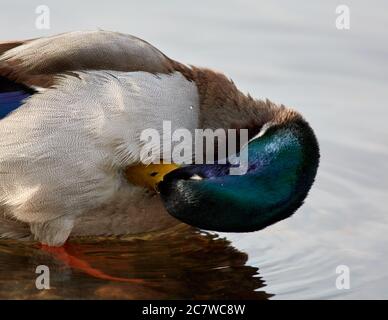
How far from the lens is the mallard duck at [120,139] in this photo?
23.4ft

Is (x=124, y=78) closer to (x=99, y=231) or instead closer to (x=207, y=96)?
(x=207, y=96)

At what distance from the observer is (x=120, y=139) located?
7.17 meters

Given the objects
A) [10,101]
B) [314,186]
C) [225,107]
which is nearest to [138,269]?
[225,107]

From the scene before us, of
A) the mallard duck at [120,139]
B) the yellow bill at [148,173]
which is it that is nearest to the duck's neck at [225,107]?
the mallard duck at [120,139]

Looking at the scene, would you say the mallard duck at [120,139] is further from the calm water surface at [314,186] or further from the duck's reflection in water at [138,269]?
the calm water surface at [314,186]

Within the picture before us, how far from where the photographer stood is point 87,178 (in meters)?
7.29

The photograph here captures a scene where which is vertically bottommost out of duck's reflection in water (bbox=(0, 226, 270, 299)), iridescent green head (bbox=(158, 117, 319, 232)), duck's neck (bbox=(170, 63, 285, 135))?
duck's reflection in water (bbox=(0, 226, 270, 299))

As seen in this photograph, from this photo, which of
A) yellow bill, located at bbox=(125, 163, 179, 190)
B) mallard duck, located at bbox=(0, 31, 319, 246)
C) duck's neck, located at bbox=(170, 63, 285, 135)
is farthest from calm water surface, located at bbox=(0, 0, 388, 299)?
duck's neck, located at bbox=(170, 63, 285, 135)

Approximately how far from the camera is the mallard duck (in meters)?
7.12

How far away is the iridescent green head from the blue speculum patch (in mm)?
990

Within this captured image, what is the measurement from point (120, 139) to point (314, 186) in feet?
7.25

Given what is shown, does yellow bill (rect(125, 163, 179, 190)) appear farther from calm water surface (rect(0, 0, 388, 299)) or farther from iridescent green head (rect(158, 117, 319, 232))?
calm water surface (rect(0, 0, 388, 299))

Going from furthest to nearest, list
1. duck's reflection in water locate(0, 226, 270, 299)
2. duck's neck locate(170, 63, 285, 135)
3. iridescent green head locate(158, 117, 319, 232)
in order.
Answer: duck's neck locate(170, 63, 285, 135) < duck's reflection in water locate(0, 226, 270, 299) < iridescent green head locate(158, 117, 319, 232)

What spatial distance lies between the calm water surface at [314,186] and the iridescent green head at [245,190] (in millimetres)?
528
